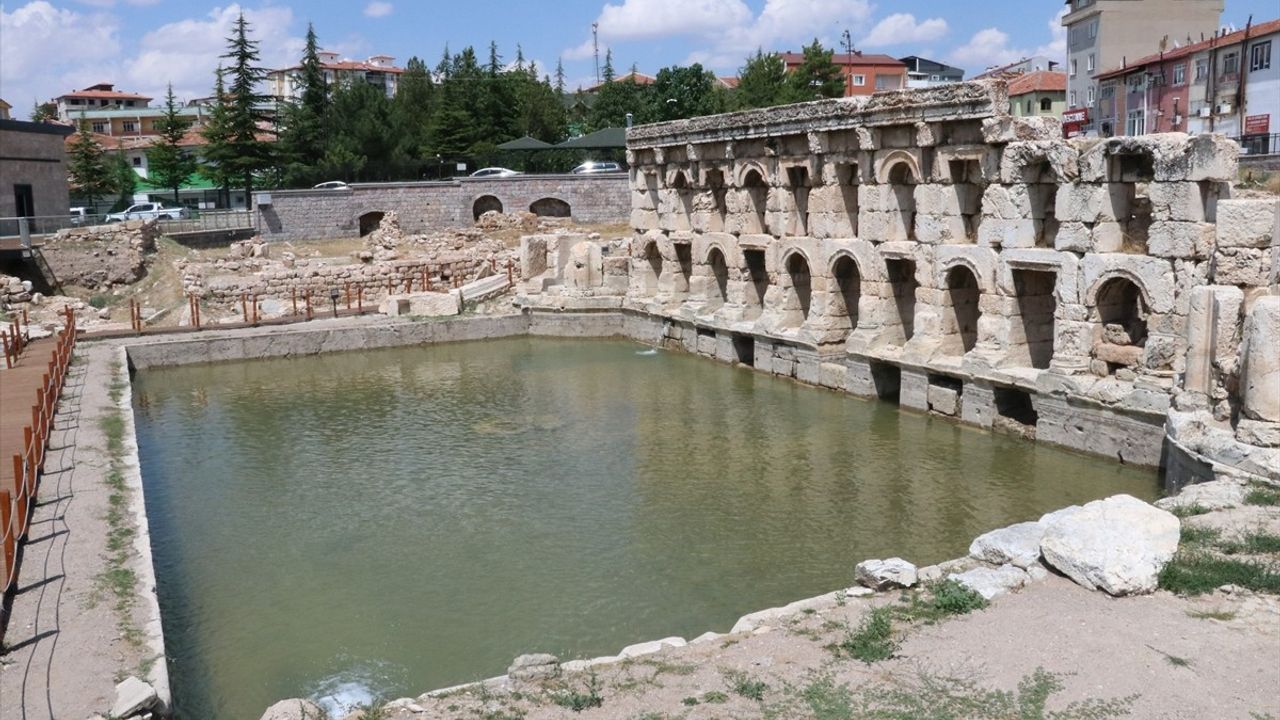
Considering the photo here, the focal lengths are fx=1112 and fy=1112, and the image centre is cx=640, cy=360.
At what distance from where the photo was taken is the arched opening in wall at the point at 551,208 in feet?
141

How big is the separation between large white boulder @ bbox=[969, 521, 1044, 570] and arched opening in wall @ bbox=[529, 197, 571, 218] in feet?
112

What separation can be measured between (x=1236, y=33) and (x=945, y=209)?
2549 centimetres

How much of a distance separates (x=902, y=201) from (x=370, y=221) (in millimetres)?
26754

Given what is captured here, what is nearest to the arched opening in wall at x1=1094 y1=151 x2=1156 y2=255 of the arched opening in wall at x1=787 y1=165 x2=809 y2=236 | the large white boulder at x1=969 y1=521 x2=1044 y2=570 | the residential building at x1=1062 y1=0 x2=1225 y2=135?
the large white boulder at x1=969 y1=521 x2=1044 y2=570

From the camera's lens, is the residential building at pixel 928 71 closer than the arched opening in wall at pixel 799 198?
No

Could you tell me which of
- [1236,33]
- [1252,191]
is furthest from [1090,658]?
[1236,33]

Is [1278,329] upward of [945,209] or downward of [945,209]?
downward

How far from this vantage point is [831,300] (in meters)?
21.6

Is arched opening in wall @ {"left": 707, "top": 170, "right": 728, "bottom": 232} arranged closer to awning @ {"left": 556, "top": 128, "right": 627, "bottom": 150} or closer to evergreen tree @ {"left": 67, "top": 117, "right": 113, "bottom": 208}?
awning @ {"left": 556, "top": 128, "right": 627, "bottom": 150}

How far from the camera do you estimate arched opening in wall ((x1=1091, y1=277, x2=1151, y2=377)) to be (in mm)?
15797

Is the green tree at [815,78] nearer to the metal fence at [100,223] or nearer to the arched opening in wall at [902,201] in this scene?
the metal fence at [100,223]

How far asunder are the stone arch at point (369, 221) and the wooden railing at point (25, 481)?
883 inches

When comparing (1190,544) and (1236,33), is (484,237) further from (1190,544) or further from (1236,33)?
(1190,544)

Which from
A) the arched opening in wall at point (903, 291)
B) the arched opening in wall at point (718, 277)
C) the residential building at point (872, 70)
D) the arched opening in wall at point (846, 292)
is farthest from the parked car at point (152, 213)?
the residential building at point (872, 70)
